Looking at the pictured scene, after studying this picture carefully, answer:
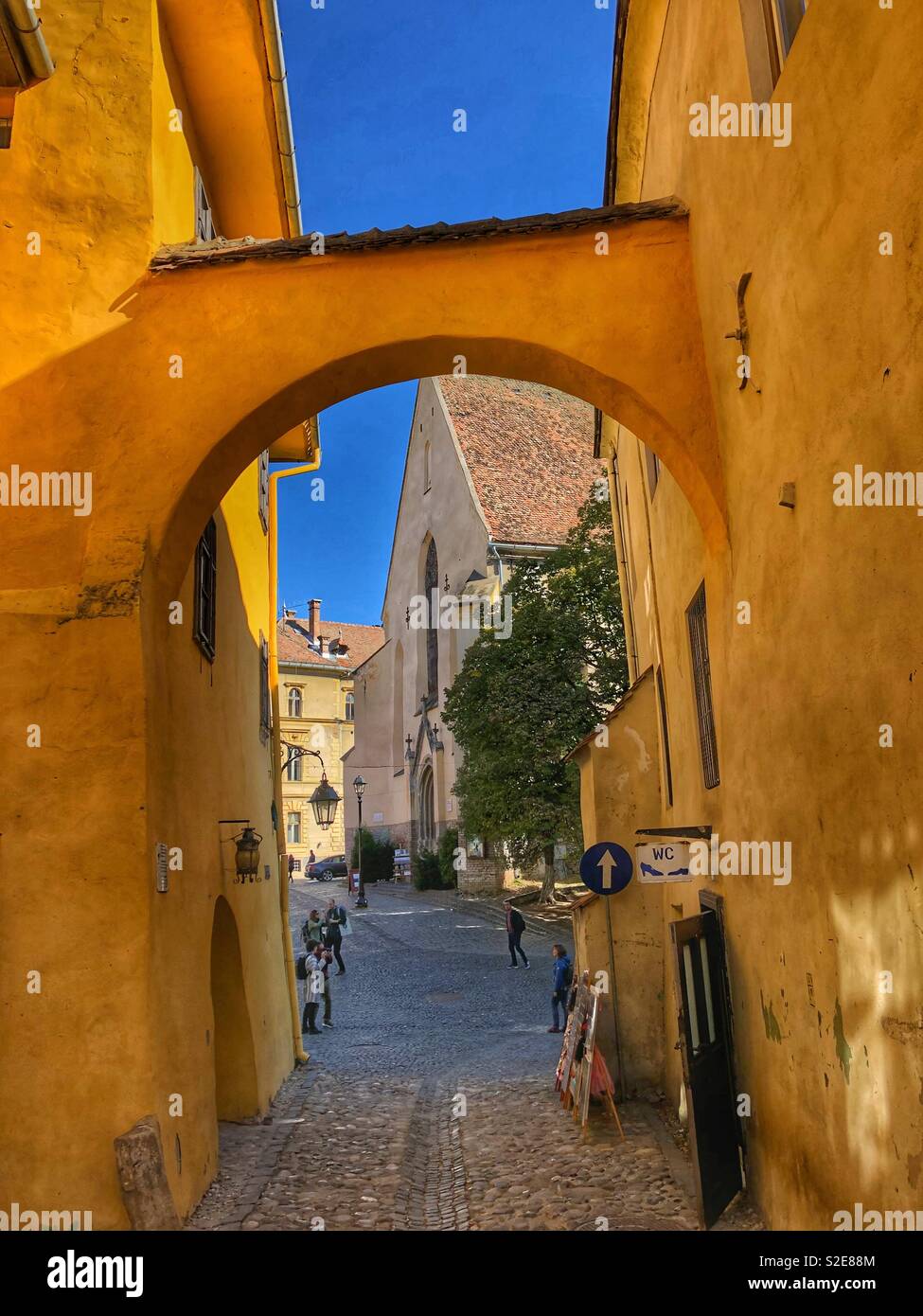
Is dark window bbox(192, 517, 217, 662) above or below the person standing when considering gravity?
above

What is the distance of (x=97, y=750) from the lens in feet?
21.2

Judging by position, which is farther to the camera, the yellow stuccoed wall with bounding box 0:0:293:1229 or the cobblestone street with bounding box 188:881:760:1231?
the cobblestone street with bounding box 188:881:760:1231

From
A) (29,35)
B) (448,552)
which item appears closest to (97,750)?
(29,35)

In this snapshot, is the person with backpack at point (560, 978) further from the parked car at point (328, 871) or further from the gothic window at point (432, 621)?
the parked car at point (328, 871)

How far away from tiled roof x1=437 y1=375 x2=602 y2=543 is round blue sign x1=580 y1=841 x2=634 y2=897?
2425cm

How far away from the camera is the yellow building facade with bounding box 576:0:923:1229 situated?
154 inches

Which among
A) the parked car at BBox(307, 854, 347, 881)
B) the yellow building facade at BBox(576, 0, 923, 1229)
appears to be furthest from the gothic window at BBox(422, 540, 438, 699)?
the yellow building facade at BBox(576, 0, 923, 1229)

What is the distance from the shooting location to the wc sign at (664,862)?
796 cm

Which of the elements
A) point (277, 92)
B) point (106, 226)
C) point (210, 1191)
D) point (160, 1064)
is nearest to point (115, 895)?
point (160, 1064)

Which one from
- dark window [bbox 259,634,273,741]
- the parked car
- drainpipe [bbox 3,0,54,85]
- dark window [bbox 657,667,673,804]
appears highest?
drainpipe [bbox 3,0,54,85]

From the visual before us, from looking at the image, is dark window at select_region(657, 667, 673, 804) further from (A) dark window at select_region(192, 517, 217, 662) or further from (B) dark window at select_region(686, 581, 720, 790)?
(A) dark window at select_region(192, 517, 217, 662)

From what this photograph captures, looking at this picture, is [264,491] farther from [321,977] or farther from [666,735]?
[321,977]

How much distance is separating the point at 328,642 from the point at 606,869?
56485 mm
